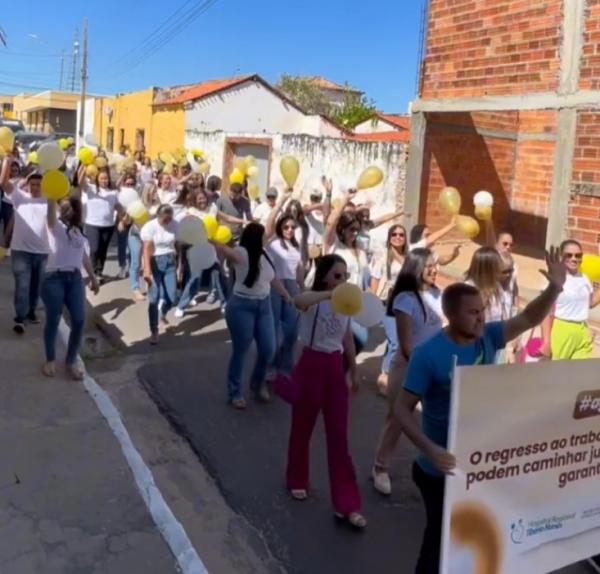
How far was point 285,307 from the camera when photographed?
238 inches

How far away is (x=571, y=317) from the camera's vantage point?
214 inches

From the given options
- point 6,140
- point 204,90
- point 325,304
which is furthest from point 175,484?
point 204,90

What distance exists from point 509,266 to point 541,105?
246cm

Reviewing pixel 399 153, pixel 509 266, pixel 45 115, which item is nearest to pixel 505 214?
pixel 399 153

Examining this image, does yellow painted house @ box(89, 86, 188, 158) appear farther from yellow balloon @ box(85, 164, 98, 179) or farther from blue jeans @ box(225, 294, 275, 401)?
blue jeans @ box(225, 294, 275, 401)

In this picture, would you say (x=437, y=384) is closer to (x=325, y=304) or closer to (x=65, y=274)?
(x=325, y=304)

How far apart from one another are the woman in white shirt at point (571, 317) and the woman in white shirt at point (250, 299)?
210cm

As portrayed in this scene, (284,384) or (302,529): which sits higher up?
(284,384)

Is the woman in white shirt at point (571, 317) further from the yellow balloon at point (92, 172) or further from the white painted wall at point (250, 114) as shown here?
the white painted wall at point (250, 114)

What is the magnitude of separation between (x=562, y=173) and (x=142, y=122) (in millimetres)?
26380

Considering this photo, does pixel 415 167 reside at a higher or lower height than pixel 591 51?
lower

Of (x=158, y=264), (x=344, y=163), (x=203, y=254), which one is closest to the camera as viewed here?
(x=203, y=254)

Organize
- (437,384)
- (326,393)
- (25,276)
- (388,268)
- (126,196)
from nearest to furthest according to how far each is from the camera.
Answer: (437,384) < (326,393) < (388,268) < (25,276) < (126,196)

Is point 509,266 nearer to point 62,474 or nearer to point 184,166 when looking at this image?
point 62,474
